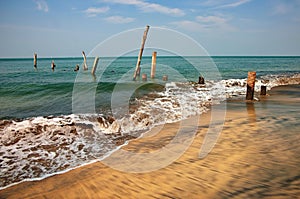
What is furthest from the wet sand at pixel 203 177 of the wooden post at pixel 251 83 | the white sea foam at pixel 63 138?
the wooden post at pixel 251 83

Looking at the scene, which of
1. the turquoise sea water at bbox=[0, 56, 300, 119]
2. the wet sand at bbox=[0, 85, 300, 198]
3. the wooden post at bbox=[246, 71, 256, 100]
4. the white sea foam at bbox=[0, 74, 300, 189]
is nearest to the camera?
the wet sand at bbox=[0, 85, 300, 198]

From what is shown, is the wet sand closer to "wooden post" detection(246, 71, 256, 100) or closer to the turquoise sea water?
the turquoise sea water

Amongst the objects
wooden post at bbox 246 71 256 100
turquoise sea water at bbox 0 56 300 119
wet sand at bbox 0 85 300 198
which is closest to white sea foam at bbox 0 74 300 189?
wet sand at bbox 0 85 300 198

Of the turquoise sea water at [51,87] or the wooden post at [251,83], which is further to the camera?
the wooden post at [251,83]

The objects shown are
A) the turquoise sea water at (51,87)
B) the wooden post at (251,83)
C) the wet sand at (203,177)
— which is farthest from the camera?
the wooden post at (251,83)

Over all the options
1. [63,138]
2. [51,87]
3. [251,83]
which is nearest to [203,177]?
[63,138]

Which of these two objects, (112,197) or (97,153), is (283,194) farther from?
(97,153)

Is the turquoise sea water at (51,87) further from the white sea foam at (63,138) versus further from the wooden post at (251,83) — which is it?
the wooden post at (251,83)

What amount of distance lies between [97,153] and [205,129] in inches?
102

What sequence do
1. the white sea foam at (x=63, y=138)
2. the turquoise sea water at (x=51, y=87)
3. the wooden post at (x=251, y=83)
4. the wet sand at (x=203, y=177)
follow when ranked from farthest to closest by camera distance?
the wooden post at (x=251, y=83) → the turquoise sea water at (x=51, y=87) → the white sea foam at (x=63, y=138) → the wet sand at (x=203, y=177)

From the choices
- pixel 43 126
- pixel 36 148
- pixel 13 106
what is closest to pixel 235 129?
pixel 36 148

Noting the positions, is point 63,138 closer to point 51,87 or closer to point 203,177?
point 203,177

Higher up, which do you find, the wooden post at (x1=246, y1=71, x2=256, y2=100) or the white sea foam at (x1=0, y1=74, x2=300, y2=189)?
the wooden post at (x1=246, y1=71, x2=256, y2=100)

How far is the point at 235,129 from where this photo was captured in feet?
16.4
